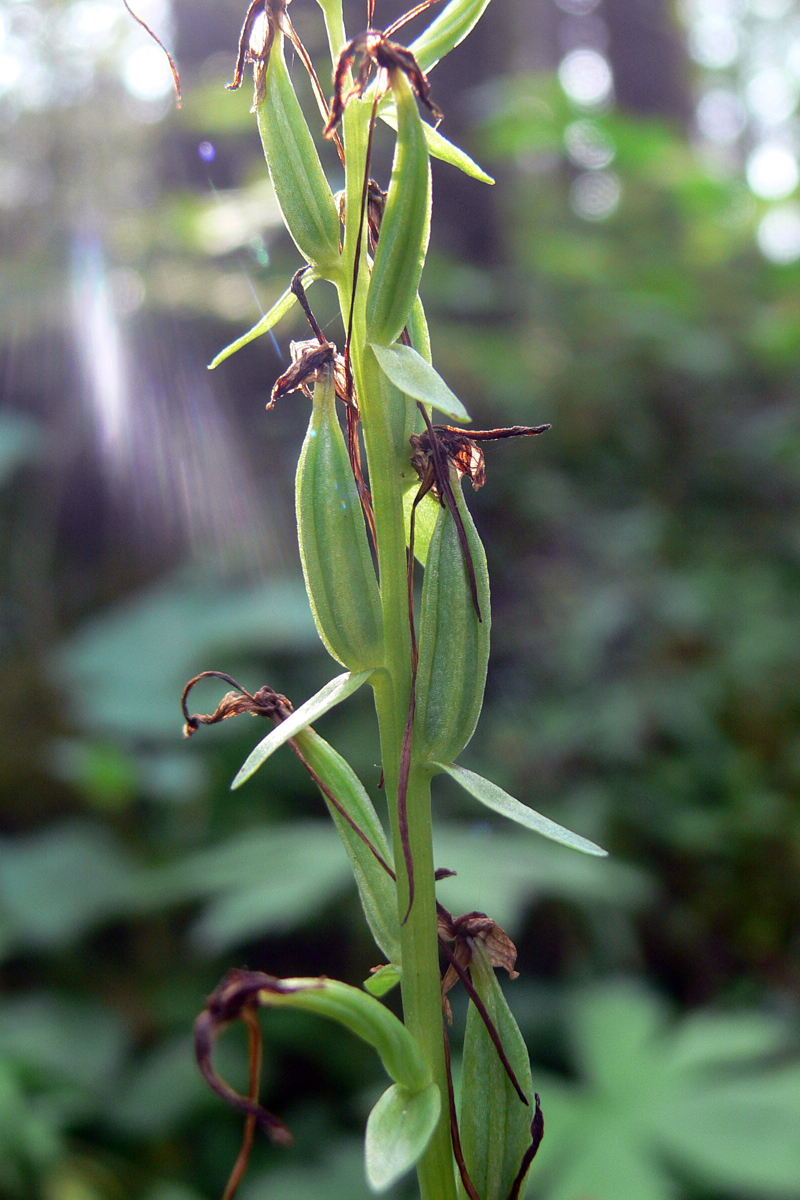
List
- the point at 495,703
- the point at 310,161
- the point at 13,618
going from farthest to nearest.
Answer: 1. the point at 13,618
2. the point at 495,703
3. the point at 310,161

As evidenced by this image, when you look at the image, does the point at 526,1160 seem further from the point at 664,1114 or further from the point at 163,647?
the point at 163,647

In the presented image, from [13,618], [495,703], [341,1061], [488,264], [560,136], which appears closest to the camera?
[341,1061]

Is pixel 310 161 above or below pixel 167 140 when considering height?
below

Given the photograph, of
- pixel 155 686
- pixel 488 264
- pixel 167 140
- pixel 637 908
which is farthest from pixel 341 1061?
pixel 167 140

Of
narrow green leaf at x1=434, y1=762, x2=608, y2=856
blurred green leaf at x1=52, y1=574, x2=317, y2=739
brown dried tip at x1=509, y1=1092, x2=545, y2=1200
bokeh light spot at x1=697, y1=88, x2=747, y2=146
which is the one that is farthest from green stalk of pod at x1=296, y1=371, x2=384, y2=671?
bokeh light spot at x1=697, y1=88, x2=747, y2=146

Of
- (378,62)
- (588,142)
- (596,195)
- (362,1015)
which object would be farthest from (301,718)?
(596,195)

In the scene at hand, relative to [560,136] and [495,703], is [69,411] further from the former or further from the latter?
[560,136]
